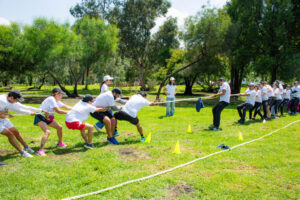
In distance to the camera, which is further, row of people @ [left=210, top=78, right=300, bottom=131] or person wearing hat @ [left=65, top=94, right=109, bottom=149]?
row of people @ [left=210, top=78, right=300, bottom=131]

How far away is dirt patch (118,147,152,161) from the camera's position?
5867 mm

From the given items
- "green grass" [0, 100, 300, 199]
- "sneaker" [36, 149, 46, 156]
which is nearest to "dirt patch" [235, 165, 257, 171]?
"green grass" [0, 100, 300, 199]

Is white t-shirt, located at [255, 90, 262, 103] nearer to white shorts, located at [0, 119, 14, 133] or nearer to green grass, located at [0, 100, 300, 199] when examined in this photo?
green grass, located at [0, 100, 300, 199]

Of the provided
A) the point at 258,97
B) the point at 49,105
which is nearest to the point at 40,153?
the point at 49,105

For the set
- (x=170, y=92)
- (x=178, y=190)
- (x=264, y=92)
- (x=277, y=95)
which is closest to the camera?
(x=178, y=190)

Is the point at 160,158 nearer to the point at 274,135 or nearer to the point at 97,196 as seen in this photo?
the point at 97,196

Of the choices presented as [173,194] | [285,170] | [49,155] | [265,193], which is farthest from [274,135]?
[49,155]

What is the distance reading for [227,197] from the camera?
3986mm

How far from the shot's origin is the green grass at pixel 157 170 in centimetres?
411

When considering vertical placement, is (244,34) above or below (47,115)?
above

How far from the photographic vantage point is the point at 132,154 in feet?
20.3

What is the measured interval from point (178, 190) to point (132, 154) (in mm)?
2231

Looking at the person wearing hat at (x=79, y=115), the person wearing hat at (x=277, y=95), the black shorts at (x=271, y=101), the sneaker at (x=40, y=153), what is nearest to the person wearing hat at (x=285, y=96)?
the person wearing hat at (x=277, y=95)

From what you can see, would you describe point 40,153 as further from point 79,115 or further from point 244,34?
point 244,34
